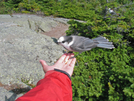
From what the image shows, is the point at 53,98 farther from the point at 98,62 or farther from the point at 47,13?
the point at 47,13

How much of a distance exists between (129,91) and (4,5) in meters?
15.3

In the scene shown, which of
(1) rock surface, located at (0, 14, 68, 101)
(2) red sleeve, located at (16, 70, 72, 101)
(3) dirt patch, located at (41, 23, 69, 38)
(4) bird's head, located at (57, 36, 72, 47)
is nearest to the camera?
(2) red sleeve, located at (16, 70, 72, 101)

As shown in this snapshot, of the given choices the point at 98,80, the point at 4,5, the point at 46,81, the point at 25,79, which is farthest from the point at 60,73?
the point at 4,5

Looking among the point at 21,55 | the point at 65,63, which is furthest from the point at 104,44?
the point at 21,55

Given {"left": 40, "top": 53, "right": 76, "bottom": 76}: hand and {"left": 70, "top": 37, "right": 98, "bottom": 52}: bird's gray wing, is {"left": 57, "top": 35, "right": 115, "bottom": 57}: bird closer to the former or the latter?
{"left": 70, "top": 37, "right": 98, "bottom": 52}: bird's gray wing

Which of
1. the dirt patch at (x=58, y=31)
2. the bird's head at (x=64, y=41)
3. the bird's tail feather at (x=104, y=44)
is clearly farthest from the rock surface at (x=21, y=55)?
the dirt patch at (x=58, y=31)

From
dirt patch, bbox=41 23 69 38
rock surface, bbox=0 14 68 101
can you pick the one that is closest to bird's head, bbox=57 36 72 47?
rock surface, bbox=0 14 68 101

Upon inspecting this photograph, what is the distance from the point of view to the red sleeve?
1315 mm

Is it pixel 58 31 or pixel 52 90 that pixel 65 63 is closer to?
pixel 52 90

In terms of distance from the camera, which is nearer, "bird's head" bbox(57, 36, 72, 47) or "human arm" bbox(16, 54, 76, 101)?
"human arm" bbox(16, 54, 76, 101)

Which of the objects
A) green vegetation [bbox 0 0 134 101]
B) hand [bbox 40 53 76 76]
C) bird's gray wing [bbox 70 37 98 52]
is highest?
bird's gray wing [bbox 70 37 98 52]

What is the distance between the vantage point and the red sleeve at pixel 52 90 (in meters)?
1.32

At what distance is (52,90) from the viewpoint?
4.94ft

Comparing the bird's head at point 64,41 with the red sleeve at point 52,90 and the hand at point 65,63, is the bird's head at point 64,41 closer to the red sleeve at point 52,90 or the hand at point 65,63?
the hand at point 65,63
